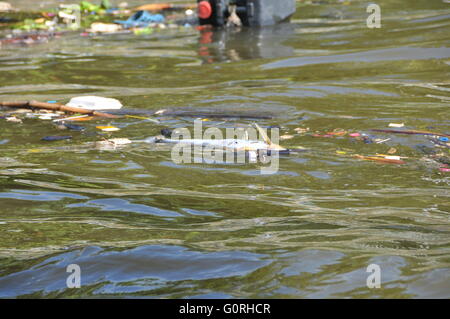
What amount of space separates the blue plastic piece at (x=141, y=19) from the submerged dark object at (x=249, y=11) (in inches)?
40.5

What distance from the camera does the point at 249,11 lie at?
9.42m

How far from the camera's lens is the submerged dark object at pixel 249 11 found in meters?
9.47

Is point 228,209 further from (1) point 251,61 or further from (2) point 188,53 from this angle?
(2) point 188,53

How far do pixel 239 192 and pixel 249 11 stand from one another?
6050mm

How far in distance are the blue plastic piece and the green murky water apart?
275 cm

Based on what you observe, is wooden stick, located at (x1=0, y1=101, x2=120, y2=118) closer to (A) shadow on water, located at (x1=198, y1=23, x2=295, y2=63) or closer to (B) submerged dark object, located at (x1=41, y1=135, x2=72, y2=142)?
(B) submerged dark object, located at (x1=41, y1=135, x2=72, y2=142)

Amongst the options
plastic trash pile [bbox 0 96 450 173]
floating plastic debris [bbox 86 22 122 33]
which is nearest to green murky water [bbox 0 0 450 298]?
→ plastic trash pile [bbox 0 96 450 173]

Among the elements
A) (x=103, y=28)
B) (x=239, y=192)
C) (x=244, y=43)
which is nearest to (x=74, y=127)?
(x=239, y=192)

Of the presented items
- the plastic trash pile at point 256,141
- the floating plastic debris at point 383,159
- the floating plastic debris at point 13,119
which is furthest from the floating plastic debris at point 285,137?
the floating plastic debris at point 13,119

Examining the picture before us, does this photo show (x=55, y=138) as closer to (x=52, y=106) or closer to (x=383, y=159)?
(x=52, y=106)

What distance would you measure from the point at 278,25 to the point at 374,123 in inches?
191

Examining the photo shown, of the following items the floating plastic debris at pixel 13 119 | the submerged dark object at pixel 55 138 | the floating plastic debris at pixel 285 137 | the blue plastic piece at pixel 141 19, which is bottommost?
the floating plastic debris at pixel 285 137

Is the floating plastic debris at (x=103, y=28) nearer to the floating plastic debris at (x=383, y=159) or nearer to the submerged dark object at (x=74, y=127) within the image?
the submerged dark object at (x=74, y=127)

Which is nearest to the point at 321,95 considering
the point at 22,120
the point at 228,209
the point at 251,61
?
the point at 251,61
